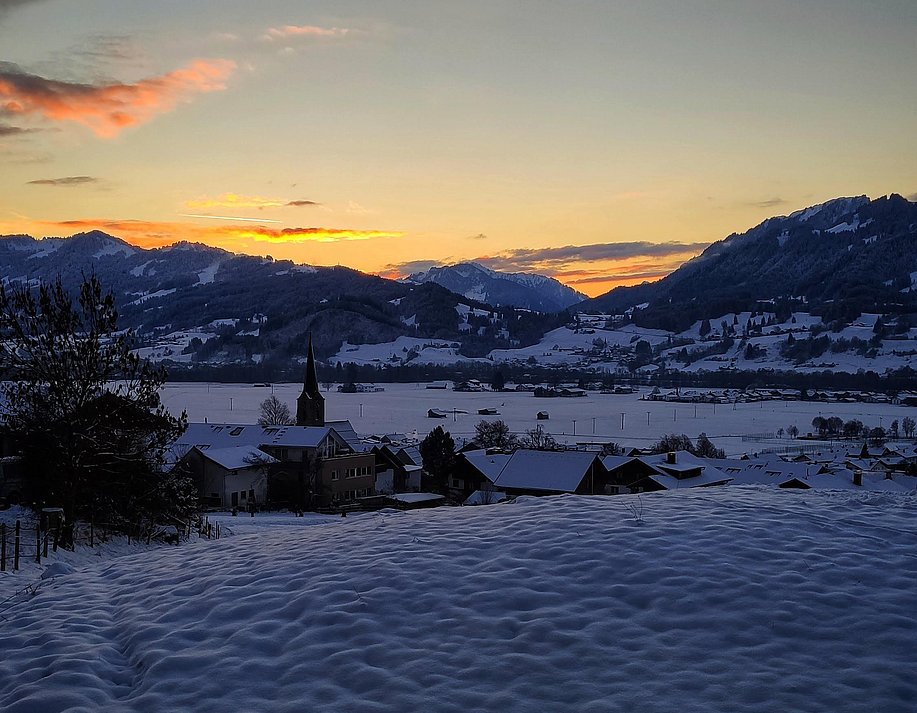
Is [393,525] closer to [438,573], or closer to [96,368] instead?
[438,573]

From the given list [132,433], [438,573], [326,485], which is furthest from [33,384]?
[326,485]

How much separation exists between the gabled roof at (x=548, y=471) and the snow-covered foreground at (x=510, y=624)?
31913 millimetres

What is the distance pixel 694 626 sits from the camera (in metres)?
6.86

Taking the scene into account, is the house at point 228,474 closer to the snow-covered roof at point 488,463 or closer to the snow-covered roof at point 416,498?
the snow-covered roof at point 416,498

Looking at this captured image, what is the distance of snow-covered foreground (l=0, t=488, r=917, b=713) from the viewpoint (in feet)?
18.9

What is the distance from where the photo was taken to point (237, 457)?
43.9m

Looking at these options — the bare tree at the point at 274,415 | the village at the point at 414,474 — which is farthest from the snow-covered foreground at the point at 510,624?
the bare tree at the point at 274,415

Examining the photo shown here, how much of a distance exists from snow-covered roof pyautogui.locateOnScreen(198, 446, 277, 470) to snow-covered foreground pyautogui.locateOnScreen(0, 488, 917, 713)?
32.9 m

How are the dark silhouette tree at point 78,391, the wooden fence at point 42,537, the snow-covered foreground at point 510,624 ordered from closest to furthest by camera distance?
1. the snow-covered foreground at point 510,624
2. the wooden fence at point 42,537
3. the dark silhouette tree at point 78,391

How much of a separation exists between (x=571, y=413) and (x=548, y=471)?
80.3 metres

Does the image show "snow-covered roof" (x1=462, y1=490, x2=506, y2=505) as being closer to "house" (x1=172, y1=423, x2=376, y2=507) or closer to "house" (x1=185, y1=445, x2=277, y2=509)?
"house" (x1=172, y1=423, x2=376, y2=507)

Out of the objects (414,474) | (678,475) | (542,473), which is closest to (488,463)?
(542,473)

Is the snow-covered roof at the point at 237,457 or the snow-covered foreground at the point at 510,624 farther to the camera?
the snow-covered roof at the point at 237,457

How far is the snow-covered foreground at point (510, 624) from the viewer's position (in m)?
5.77
